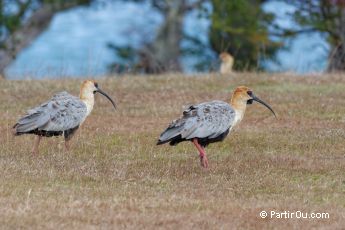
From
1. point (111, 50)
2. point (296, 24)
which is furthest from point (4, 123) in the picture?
point (111, 50)

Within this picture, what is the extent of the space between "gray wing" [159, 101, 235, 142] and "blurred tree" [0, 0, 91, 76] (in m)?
16.2

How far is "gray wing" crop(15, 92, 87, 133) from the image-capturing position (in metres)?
12.2

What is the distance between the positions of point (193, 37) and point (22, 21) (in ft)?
23.7

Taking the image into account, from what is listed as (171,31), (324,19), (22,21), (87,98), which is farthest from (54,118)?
(171,31)

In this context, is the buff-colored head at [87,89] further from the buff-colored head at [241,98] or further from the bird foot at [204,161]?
the bird foot at [204,161]

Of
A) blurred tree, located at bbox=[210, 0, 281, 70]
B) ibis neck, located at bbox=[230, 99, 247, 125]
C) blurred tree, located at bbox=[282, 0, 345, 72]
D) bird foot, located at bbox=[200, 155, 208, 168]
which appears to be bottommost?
blurred tree, located at bbox=[210, 0, 281, 70]

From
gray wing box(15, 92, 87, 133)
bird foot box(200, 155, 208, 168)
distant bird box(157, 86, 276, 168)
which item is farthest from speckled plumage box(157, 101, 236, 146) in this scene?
gray wing box(15, 92, 87, 133)

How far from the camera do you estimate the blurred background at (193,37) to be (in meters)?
24.7

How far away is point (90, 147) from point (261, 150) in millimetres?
2216

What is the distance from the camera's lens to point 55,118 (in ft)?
40.6

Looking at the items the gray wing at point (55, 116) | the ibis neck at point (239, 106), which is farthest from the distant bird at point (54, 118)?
the ibis neck at point (239, 106)

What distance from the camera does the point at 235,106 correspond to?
12625 mm

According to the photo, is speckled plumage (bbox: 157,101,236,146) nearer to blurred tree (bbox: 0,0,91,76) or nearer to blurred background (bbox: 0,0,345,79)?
blurred background (bbox: 0,0,345,79)

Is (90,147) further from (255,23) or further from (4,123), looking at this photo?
(255,23)
